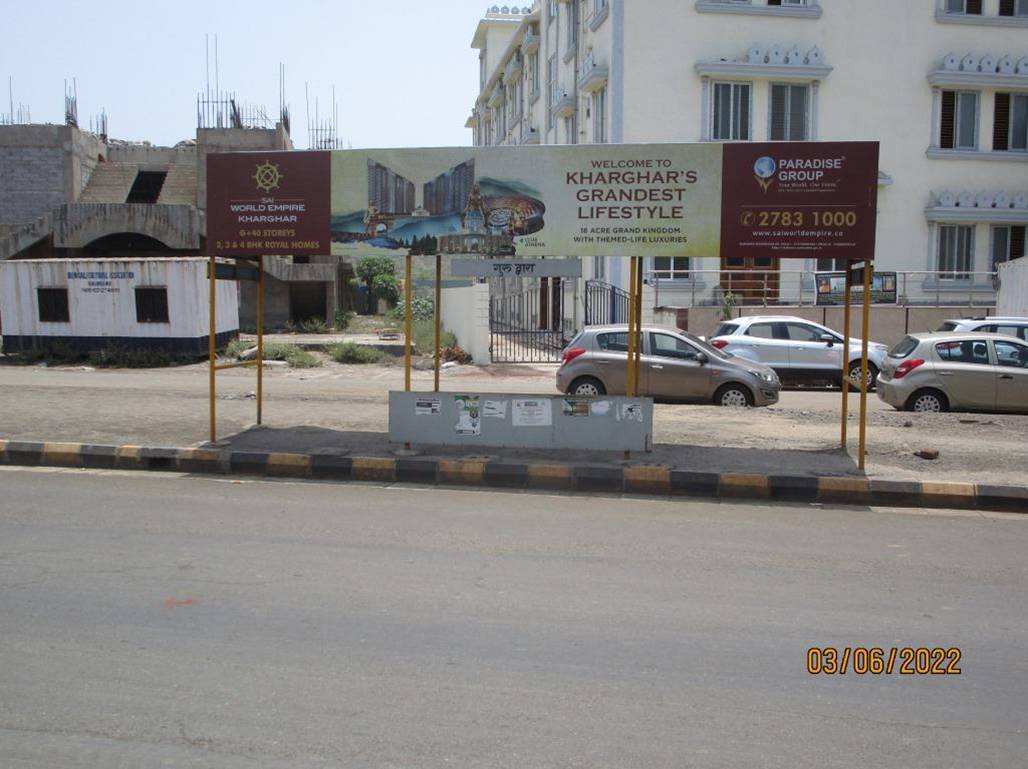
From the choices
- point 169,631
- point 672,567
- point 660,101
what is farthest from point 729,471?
point 660,101

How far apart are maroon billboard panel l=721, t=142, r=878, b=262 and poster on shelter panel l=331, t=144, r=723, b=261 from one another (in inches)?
8.5

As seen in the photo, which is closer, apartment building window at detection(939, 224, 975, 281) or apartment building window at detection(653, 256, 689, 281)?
apartment building window at detection(653, 256, 689, 281)

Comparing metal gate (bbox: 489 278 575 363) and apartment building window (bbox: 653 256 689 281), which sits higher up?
apartment building window (bbox: 653 256 689 281)

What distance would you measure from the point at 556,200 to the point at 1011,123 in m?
A: 25.8

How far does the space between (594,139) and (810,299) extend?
882cm

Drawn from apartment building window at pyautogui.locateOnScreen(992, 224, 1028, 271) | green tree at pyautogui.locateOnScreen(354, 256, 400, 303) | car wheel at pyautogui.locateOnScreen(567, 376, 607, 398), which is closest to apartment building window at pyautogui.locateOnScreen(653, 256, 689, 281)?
apartment building window at pyautogui.locateOnScreen(992, 224, 1028, 271)

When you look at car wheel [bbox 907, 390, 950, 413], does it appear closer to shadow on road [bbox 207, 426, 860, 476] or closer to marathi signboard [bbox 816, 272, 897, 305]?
shadow on road [bbox 207, 426, 860, 476]

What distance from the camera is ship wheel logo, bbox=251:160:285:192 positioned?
33.1 ft

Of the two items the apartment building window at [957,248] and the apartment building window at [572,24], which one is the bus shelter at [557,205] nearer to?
the apartment building window at [957,248]

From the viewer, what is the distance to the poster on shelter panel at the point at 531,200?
948 centimetres

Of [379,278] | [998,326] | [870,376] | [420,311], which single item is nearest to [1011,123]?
[998,326]

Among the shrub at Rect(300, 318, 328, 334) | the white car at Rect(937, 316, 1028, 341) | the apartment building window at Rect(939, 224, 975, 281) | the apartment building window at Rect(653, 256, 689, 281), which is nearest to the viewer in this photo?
the white car at Rect(937, 316, 1028, 341)

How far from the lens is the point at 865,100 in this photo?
28.3 meters

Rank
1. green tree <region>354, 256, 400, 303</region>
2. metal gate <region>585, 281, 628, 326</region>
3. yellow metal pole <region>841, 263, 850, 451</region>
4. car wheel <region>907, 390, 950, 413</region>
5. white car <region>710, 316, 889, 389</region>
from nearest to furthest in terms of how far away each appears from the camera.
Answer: yellow metal pole <region>841, 263, 850, 451</region> → car wheel <region>907, 390, 950, 413</region> → white car <region>710, 316, 889, 389</region> → metal gate <region>585, 281, 628, 326</region> → green tree <region>354, 256, 400, 303</region>
